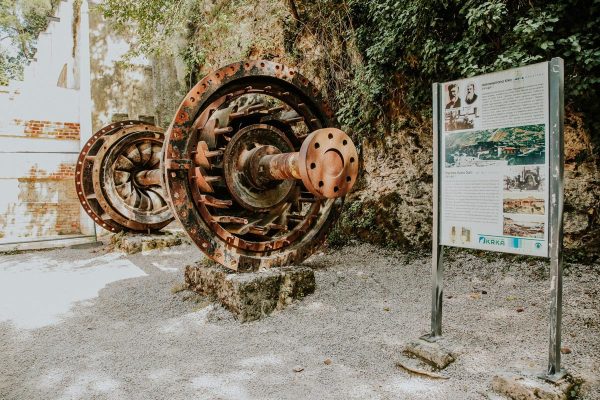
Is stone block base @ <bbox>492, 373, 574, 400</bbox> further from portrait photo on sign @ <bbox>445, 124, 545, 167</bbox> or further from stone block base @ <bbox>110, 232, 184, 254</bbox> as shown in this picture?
stone block base @ <bbox>110, 232, 184, 254</bbox>

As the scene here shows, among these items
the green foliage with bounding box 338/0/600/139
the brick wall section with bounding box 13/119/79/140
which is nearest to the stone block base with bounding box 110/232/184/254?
the brick wall section with bounding box 13/119/79/140

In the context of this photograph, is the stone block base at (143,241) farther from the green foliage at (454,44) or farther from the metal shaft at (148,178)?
the green foliage at (454,44)

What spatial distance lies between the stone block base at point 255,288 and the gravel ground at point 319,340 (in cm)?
10

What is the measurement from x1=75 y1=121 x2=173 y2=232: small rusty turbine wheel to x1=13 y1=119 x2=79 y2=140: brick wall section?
2.03 meters

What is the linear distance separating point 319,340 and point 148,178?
5486 millimetres

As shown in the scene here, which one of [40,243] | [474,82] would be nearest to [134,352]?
[474,82]

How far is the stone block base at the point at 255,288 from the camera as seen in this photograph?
348cm

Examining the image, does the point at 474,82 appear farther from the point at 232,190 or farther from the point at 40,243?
the point at 40,243

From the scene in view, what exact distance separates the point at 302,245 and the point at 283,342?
51.4 inches

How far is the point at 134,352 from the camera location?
9.92 feet

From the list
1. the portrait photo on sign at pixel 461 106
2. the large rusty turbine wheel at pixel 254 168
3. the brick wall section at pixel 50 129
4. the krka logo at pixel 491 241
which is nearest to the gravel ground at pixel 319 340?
the large rusty turbine wheel at pixel 254 168

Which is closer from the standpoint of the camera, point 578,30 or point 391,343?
point 391,343

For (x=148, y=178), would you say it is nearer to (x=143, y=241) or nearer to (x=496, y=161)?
(x=143, y=241)

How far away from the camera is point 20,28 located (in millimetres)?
24719
